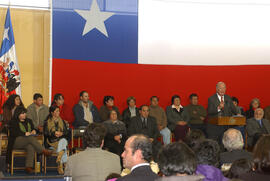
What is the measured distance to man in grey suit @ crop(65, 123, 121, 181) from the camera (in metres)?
3.23

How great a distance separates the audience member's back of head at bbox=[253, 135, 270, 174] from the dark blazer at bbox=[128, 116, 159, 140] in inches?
209

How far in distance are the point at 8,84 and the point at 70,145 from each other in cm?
154

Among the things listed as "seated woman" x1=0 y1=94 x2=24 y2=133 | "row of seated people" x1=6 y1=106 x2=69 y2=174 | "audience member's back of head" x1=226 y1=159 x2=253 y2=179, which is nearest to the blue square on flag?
"seated woman" x1=0 y1=94 x2=24 y2=133

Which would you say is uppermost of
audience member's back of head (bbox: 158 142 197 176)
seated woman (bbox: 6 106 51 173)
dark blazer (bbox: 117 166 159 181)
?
audience member's back of head (bbox: 158 142 197 176)

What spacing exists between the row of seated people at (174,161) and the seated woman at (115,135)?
128 inches

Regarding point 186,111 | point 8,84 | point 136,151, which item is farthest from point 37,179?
point 186,111

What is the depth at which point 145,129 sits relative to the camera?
7609 millimetres

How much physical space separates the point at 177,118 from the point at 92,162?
5123 millimetres

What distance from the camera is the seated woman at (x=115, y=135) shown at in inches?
288

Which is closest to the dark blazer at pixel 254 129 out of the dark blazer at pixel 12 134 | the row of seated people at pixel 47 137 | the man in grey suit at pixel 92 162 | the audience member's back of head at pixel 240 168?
the row of seated people at pixel 47 137

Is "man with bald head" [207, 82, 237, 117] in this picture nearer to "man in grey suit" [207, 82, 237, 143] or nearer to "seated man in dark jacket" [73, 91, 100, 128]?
"man in grey suit" [207, 82, 237, 143]

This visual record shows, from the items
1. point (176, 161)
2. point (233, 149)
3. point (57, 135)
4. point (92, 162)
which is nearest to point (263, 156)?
point (176, 161)

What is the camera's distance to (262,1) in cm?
939

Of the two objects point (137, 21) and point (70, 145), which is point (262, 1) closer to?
point (137, 21)
